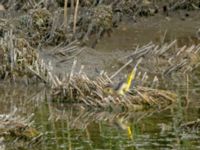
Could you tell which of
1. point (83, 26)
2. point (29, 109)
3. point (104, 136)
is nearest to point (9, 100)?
point (29, 109)

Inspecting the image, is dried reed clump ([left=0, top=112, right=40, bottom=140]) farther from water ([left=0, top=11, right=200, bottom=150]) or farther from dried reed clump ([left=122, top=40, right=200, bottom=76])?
dried reed clump ([left=122, top=40, right=200, bottom=76])

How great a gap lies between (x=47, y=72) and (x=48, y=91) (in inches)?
26.1

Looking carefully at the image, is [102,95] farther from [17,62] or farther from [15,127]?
[17,62]

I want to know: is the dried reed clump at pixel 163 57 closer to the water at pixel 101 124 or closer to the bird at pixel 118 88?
the water at pixel 101 124

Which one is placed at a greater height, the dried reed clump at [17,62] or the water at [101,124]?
the dried reed clump at [17,62]

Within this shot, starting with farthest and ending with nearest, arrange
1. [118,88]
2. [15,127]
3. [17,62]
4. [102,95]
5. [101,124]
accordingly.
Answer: [17,62] → [118,88] → [102,95] → [101,124] → [15,127]

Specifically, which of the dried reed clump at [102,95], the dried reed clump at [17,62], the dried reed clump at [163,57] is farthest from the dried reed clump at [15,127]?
the dried reed clump at [163,57]

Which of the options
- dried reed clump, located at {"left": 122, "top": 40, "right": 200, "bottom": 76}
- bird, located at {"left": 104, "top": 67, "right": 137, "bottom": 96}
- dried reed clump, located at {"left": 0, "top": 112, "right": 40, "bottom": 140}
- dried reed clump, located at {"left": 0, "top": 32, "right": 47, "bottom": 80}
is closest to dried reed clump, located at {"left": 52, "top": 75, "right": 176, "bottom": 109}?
bird, located at {"left": 104, "top": 67, "right": 137, "bottom": 96}

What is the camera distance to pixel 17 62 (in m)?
18.3

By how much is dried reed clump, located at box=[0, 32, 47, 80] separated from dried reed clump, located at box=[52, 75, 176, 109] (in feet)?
6.51

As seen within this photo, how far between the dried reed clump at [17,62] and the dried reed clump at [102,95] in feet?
6.51

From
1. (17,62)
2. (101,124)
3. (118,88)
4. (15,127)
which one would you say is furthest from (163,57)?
(15,127)

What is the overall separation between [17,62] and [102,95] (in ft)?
10.6

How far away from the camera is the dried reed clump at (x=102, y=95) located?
15461 mm
